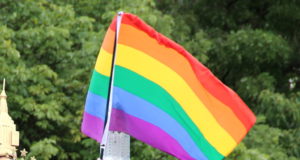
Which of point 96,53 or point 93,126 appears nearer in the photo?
point 93,126

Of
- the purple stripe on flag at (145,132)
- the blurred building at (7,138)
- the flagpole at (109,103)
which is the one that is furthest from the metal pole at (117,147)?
the blurred building at (7,138)

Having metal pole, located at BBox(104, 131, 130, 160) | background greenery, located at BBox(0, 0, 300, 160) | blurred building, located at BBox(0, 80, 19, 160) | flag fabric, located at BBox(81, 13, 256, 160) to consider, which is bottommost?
background greenery, located at BBox(0, 0, 300, 160)

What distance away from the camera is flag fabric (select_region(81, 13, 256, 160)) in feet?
32.2

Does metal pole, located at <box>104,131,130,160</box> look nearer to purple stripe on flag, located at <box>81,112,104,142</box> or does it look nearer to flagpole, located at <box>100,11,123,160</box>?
purple stripe on flag, located at <box>81,112,104,142</box>

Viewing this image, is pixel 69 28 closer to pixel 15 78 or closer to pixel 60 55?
pixel 60 55

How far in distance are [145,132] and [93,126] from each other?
470mm

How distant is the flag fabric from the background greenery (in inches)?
150

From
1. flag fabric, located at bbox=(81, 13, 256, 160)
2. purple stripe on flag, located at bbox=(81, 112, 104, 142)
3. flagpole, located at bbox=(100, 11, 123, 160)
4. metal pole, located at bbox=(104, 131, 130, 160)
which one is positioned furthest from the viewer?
flag fabric, located at bbox=(81, 13, 256, 160)

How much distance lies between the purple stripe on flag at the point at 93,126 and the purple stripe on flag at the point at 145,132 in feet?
0.38

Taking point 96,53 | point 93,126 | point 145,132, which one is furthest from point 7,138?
point 96,53

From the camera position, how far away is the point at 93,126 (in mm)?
9797

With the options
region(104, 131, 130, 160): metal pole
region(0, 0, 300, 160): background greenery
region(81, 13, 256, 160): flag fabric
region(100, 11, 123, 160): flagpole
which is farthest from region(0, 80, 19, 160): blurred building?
region(0, 0, 300, 160): background greenery

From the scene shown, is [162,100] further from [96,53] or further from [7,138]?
[96,53]

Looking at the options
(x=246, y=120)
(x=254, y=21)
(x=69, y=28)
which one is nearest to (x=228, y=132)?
(x=246, y=120)
